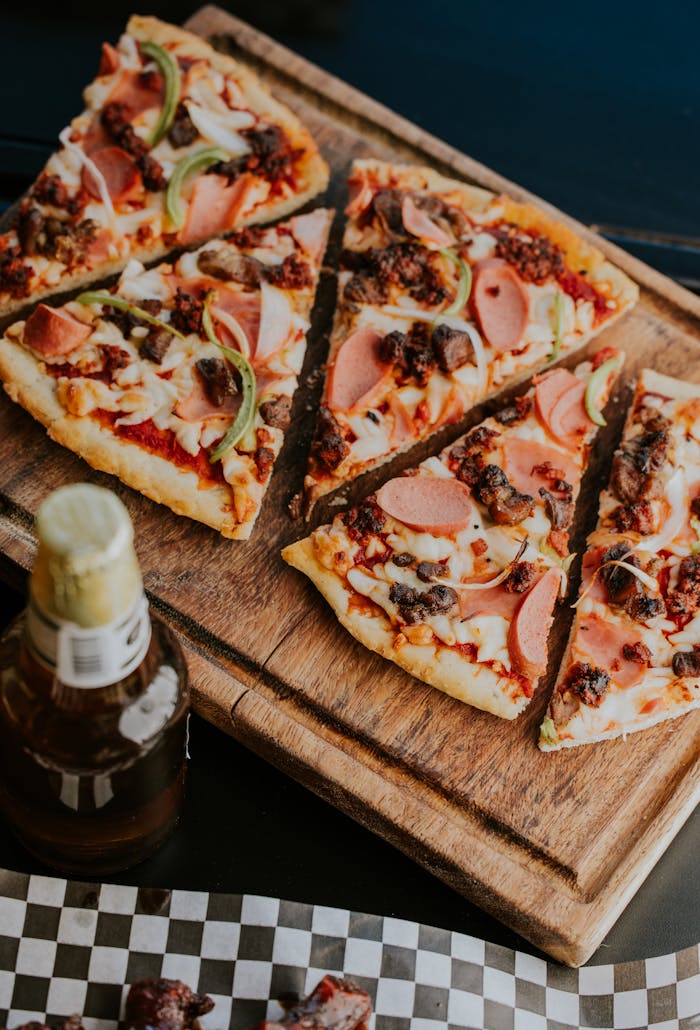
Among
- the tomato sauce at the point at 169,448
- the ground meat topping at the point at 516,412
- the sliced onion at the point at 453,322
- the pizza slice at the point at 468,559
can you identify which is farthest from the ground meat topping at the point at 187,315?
the ground meat topping at the point at 516,412

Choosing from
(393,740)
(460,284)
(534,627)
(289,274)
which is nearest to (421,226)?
(460,284)

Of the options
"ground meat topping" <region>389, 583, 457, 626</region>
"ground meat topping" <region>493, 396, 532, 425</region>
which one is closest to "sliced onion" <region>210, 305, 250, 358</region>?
"ground meat topping" <region>493, 396, 532, 425</region>

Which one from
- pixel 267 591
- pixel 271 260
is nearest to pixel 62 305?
pixel 271 260

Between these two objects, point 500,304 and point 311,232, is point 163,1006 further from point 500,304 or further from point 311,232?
point 311,232

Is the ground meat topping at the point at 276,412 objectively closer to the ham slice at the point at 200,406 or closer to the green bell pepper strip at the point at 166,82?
the ham slice at the point at 200,406

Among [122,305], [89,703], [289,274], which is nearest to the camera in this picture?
[89,703]

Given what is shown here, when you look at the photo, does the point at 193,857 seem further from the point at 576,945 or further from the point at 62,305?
the point at 62,305

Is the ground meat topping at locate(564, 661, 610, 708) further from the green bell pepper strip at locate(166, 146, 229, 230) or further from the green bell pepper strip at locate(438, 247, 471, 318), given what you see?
the green bell pepper strip at locate(166, 146, 229, 230)
